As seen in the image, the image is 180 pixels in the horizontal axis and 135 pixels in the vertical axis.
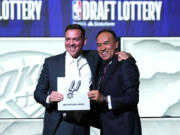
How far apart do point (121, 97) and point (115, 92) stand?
0.07 meters

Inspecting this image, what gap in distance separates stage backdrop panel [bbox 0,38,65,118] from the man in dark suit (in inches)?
100

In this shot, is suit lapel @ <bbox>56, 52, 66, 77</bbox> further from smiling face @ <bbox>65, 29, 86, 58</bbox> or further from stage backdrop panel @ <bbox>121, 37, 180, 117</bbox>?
stage backdrop panel @ <bbox>121, 37, 180, 117</bbox>

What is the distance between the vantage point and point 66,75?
385cm

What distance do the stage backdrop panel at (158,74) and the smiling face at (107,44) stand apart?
2.60 meters

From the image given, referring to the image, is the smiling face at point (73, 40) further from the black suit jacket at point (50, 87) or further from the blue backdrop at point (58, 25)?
the blue backdrop at point (58, 25)

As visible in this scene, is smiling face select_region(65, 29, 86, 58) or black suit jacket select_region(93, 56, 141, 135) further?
smiling face select_region(65, 29, 86, 58)

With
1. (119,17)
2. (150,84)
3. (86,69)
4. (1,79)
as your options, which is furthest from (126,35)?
(86,69)

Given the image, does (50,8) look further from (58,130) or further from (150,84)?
(58,130)

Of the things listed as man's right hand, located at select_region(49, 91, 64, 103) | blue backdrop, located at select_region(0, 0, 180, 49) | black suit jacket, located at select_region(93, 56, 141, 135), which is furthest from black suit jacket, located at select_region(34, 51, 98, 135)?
blue backdrop, located at select_region(0, 0, 180, 49)

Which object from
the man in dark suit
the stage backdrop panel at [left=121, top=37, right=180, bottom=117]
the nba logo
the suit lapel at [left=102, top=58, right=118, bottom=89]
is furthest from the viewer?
the stage backdrop panel at [left=121, top=37, right=180, bottom=117]

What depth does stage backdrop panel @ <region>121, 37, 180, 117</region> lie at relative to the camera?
642cm

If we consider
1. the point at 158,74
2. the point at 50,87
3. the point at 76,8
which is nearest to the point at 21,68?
the point at 76,8

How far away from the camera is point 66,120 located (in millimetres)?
3816

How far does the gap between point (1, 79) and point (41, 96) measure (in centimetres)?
258
